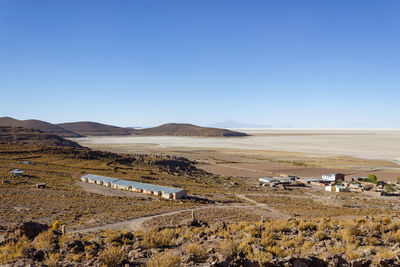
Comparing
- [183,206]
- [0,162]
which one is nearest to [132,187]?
[183,206]

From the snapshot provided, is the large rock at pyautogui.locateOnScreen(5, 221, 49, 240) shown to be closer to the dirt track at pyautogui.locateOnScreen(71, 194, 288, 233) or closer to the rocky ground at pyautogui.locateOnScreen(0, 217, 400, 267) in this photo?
the rocky ground at pyautogui.locateOnScreen(0, 217, 400, 267)

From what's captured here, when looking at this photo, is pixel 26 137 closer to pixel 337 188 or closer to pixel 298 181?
pixel 298 181

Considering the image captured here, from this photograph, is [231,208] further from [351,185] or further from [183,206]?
[351,185]

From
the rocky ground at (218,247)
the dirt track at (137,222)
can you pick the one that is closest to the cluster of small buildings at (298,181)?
the dirt track at (137,222)

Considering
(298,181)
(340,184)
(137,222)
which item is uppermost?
(137,222)

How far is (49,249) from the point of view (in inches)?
355

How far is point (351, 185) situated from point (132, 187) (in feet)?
130

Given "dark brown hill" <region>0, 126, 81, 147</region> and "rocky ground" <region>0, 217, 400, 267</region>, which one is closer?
"rocky ground" <region>0, 217, 400, 267</region>

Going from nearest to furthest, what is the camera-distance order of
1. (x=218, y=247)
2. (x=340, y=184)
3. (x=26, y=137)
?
1. (x=218, y=247)
2. (x=340, y=184)
3. (x=26, y=137)

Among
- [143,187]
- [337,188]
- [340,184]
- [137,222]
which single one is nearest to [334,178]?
[340,184]

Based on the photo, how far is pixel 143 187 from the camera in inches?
1468

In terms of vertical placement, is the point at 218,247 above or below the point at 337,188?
above

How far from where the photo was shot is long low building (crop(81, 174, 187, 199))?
34.0m

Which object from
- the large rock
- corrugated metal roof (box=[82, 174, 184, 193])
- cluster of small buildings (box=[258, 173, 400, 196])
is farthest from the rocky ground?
cluster of small buildings (box=[258, 173, 400, 196])
